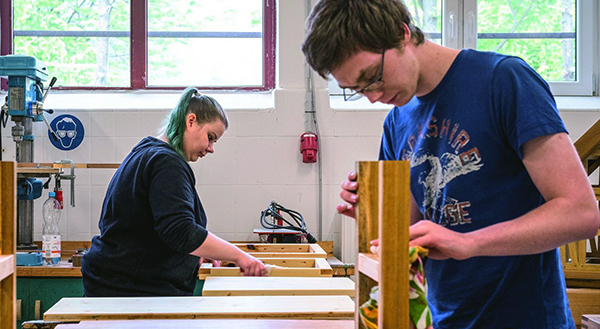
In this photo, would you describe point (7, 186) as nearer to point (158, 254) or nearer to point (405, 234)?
point (405, 234)

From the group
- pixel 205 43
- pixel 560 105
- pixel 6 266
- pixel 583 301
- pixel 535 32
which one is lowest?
pixel 583 301

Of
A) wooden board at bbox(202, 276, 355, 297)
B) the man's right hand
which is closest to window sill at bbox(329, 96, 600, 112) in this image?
wooden board at bbox(202, 276, 355, 297)

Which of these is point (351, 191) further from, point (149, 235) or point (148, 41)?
point (148, 41)

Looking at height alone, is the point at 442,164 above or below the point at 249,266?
above

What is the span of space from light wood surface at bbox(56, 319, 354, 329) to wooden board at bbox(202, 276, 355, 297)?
1.03 feet

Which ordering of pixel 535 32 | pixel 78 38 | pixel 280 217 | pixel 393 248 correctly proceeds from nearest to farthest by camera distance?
1. pixel 393 248
2. pixel 280 217
3. pixel 78 38
4. pixel 535 32

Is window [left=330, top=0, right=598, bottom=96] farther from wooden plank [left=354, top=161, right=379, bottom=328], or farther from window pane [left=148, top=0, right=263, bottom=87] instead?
wooden plank [left=354, top=161, right=379, bottom=328]

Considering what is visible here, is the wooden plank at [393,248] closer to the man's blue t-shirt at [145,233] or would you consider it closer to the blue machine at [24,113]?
the man's blue t-shirt at [145,233]

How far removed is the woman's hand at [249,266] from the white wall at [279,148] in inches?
60.9

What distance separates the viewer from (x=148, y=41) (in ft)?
12.9

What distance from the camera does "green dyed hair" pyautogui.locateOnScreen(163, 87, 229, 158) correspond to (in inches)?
84.2

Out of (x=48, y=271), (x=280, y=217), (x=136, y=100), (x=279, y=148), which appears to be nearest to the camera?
(x=48, y=271)

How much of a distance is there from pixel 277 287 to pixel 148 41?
2.65 m

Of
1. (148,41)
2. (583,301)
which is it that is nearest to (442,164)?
(583,301)
